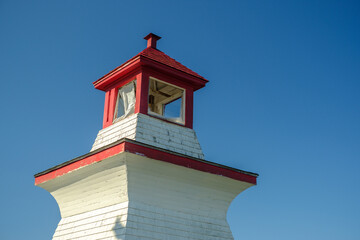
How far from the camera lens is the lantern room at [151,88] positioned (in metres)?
12.9

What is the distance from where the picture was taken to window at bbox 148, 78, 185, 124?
45.1 feet

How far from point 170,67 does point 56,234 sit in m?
5.75

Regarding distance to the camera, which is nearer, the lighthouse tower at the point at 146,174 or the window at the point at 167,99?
the lighthouse tower at the point at 146,174

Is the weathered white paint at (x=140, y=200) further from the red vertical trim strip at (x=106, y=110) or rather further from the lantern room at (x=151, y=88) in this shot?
the red vertical trim strip at (x=106, y=110)

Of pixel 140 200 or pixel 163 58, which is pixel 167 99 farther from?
pixel 140 200

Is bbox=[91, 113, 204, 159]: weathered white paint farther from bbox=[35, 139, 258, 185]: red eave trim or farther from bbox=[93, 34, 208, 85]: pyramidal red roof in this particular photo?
bbox=[93, 34, 208, 85]: pyramidal red roof

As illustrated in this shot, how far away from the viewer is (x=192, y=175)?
1212 cm

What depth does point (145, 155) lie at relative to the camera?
1100 cm

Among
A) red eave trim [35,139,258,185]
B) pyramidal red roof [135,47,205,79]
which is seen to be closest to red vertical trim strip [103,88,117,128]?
pyramidal red roof [135,47,205,79]

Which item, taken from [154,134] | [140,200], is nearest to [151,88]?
[154,134]

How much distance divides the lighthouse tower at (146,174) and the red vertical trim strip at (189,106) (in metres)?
0.03

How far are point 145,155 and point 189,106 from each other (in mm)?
3276

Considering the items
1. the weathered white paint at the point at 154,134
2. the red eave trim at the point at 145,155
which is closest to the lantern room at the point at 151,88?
the weathered white paint at the point at 154,134

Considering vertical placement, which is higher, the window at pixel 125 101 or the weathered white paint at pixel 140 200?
the window at pixel 125 101
